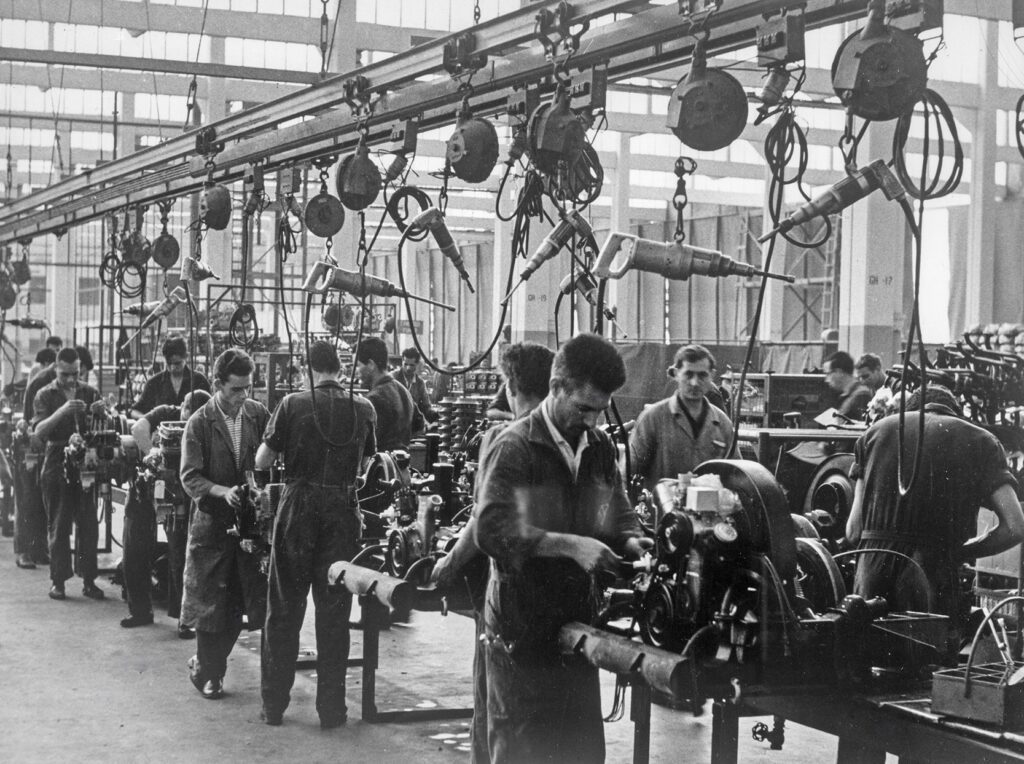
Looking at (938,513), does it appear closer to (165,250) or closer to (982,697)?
(982,697)

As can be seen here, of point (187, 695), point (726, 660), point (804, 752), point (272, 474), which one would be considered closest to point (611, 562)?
point (726, 660)

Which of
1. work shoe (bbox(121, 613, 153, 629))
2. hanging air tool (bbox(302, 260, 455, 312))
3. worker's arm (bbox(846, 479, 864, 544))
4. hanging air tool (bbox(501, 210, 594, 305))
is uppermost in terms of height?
hanging air tool (bbox(501, 210, 594, 305))

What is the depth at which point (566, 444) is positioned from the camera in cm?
322

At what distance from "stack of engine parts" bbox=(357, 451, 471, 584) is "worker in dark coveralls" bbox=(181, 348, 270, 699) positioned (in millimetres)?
800

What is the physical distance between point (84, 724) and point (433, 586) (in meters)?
2.56

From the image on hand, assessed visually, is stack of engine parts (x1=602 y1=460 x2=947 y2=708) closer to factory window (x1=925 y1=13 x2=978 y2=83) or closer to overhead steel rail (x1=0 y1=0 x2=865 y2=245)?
overhead steel rail (x1=0 y1=0 x2=865 y2=245)

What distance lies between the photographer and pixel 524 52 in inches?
166

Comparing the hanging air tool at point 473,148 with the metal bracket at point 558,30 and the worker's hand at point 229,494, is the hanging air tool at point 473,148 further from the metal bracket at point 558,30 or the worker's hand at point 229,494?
the worker's hand at point 229,494

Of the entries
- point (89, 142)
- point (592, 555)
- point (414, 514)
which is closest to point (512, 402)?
point (414, 514)

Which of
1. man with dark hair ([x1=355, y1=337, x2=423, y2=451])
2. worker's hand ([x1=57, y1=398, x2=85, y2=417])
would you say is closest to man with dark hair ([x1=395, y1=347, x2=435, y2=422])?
man with dark hair ([x1=355, y1=337, x2=423, y2=451])

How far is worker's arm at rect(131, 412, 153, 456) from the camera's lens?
7922mm

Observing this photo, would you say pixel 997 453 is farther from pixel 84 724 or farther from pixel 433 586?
pixel 84 724

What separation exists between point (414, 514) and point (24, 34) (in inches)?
486

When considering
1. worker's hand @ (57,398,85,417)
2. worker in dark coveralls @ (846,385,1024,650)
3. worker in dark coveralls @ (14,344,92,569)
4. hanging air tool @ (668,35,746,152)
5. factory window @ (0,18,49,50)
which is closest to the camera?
hanging air tool @ (668,35,746,152)
